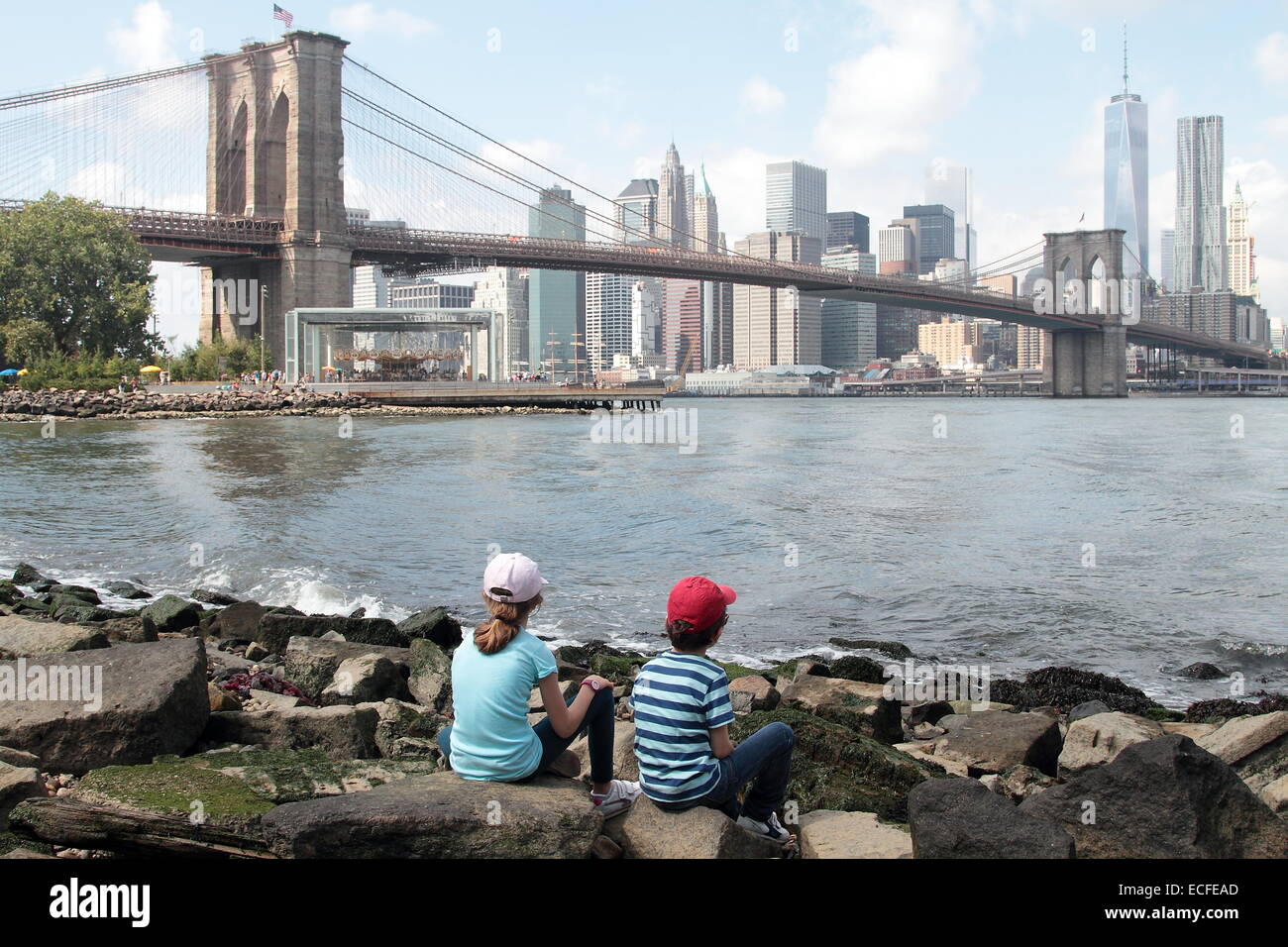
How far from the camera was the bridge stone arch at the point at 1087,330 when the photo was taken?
291 feet

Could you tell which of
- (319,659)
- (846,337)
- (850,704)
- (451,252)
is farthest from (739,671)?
(846,337)

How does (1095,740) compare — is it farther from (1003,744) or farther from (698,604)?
(698,604)

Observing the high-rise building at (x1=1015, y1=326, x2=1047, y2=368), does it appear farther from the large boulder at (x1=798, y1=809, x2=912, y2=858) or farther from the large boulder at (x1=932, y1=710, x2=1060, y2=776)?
the large boulder at (x1=798, y1=809, x2=912, y2=858)

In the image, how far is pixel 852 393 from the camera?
143125mm

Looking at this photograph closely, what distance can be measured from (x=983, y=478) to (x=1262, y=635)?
1449 centimetres

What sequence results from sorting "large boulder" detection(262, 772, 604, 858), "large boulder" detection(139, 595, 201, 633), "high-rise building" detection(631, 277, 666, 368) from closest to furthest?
"large boulder" detection(262, 772, 604, 858) < "large boulder" detection(139, 595, 201, 633) < "high-rise building" detection(631, 277, 666, 368)

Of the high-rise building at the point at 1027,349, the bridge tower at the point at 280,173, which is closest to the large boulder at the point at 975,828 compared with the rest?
the bridge tower at the point at 280,173

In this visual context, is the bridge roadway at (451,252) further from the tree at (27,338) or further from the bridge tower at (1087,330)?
the bridge tower at (1087,330)

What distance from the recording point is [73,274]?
48125mm

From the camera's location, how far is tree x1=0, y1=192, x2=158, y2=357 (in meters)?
47.4

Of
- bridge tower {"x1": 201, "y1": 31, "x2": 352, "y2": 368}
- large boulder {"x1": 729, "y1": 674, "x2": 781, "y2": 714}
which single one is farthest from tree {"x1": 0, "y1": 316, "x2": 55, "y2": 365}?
large boulder {"x1": 729, "y1": 674, "x2": 781, "y2": 714}

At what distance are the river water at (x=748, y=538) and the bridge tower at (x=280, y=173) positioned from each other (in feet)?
93.8

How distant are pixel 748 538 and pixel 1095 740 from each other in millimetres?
9757

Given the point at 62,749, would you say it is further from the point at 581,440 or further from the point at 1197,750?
the point at 581,440
